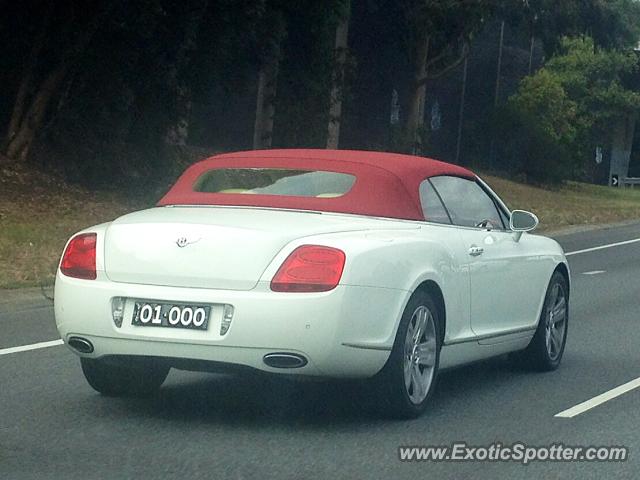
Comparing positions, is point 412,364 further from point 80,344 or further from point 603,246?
point 603,246

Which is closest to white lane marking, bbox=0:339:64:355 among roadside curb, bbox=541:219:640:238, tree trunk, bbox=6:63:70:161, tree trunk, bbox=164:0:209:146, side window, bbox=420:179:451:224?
side window, bbox=420:179:451:224

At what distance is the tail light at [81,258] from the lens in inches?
309

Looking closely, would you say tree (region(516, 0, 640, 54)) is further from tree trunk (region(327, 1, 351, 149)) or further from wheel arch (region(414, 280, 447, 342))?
wheel arch (region(414, 280, 447, 342))

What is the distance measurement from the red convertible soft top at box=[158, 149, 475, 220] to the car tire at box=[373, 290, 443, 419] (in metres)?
0.66

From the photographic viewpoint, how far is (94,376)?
8.39 metres

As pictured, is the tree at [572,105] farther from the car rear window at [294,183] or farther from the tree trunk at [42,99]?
the car rear window at [294,183]

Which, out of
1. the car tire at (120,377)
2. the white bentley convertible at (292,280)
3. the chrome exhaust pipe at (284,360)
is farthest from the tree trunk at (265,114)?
the chrome exhaust pipe at (284,360)

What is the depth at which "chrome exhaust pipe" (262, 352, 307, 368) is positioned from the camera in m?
→ 7.37

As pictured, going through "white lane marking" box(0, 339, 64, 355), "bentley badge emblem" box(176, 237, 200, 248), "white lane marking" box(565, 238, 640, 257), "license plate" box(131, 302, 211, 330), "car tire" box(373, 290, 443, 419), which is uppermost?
"bentley badge emblem" box(176, 237, 200, 248)

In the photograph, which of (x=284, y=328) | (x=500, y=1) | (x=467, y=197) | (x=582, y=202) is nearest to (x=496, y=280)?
(x=467, y=197)

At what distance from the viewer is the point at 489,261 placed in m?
9.05

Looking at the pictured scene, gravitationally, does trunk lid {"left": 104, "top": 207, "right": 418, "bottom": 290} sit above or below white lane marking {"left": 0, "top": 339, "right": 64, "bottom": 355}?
above

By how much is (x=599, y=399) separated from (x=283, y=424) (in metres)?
2.19

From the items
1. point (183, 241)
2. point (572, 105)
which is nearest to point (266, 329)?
point (183, 241)
